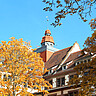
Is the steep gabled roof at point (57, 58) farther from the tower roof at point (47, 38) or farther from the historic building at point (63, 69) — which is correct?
the tower roof at point (47, 38)

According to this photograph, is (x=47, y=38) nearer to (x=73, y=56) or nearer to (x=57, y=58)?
(x=57, y=58)

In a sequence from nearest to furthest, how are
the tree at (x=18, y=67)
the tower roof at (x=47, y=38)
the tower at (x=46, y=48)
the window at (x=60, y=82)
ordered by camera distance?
the tree at (x=18, y=67) < the window at (x=60, y=82) < the tower at (x=46, y=48) < the tower roof at (x=47, y=38)

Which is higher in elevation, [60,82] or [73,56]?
[73,56]

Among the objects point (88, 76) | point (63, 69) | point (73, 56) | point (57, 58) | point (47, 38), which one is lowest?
point (88, 76)

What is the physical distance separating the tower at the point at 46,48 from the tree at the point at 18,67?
73.6ft

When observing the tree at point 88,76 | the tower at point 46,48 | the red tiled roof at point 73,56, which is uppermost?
the tower at point 46,48

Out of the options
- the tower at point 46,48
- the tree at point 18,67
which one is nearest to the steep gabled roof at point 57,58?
the tower at point 46,48

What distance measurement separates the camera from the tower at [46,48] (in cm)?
4884

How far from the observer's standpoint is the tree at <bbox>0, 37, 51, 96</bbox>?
78.8 ft

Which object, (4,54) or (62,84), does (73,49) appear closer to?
(62,84)

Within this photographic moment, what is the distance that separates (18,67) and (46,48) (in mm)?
25117

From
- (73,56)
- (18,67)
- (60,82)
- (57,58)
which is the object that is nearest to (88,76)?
(18,67)

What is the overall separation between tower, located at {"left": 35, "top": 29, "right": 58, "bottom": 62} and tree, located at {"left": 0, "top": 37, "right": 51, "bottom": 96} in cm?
2242

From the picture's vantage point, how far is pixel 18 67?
2522 cm
